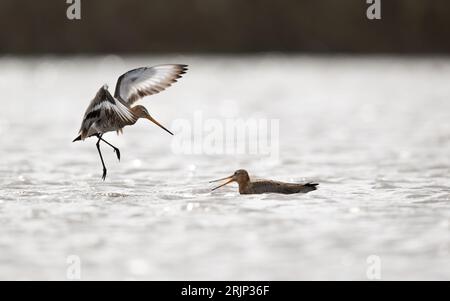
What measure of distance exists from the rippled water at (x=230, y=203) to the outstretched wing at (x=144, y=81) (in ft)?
2.97

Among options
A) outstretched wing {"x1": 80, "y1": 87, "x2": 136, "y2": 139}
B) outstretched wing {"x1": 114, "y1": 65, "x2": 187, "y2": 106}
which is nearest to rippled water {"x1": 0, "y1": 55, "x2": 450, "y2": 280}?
outstretched wing {"x1": 80, "y1": 87, "x2": 136, "y2": 139}

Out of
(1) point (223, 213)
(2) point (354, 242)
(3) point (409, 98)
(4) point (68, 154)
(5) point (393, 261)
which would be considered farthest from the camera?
(3) point (409, 98)

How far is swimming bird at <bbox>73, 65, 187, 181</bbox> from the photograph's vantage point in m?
9.66

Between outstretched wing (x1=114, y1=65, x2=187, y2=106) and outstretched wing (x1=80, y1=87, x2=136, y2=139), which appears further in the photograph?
outstretched wing (x1=114, y1=65, x2=187, y2=106)

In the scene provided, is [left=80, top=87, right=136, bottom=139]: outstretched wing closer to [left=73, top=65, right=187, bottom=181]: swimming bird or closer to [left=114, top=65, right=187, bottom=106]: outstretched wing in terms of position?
[left=73, top=65, right=187, bottom=181]: swimming bird

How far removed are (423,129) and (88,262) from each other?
34.0 ft

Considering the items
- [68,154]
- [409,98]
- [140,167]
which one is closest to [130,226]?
[140,167]

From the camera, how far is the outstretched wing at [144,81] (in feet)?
33.5
